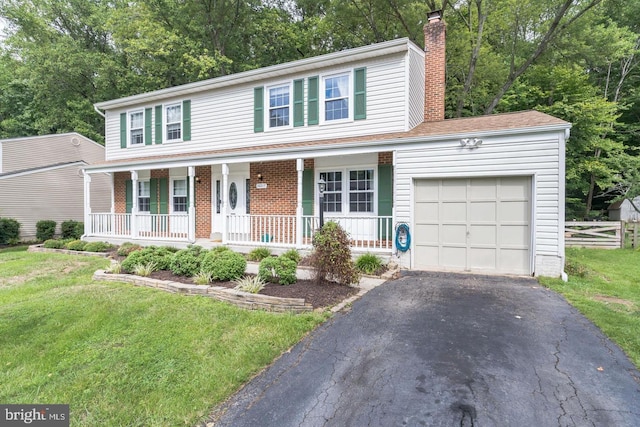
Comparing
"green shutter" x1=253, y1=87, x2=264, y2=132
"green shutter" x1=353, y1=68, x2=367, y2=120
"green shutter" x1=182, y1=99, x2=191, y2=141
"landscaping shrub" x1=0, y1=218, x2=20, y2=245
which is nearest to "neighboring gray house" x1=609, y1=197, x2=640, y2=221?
"green shutter" x1=353, y1=68, x2=367, y2=120

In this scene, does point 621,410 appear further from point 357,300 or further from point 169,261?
point 169,261

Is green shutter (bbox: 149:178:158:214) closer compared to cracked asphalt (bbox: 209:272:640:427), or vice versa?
cracked asphalt (bbox: 209:272:640:427)

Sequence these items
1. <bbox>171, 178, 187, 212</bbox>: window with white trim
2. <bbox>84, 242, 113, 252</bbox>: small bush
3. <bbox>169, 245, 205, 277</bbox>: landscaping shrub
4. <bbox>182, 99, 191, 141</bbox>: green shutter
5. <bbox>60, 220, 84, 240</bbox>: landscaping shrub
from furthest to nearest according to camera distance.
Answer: <bbox>60, 220, 84, 240</bbox>: landscaping shrub < <bbox>182, 99, 191, 141</bbox>: green shutter < <bbox>171, 178, 187, 212</bbox>: window with white trim < <bbox>84, 242, 113, 252</bbox>: small bush < <bbox>169, 245, 205, 277</bbox>: landscaping shrub

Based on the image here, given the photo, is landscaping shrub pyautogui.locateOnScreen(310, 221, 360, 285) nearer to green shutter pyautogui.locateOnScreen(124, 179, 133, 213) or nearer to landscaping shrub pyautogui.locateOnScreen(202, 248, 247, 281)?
landscaping shrub pyautogui.locateOnScreen(202, 248, 247, 281)

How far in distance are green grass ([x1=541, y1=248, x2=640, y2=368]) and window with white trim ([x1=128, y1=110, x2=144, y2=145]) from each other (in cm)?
1462

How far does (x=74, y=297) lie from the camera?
231 inches

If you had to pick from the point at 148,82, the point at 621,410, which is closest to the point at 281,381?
the point at 621,410

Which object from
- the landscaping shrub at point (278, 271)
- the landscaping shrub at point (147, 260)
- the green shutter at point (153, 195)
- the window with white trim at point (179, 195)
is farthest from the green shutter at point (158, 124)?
the landscaping shrub at point (278, 271)

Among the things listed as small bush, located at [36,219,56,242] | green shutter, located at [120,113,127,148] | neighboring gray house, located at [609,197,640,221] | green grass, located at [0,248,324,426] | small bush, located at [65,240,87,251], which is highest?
green shutter, located at [120,113,127,148]

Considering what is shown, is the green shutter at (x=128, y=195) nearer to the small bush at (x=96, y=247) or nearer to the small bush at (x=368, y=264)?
the small bush at (x=96, y=247)

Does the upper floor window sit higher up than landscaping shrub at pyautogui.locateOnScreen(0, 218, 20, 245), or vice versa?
the upper floor window

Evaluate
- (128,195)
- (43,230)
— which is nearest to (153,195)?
(128,195)

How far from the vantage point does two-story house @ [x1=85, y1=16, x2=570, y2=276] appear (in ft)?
24.2

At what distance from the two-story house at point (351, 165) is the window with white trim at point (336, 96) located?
42mm
